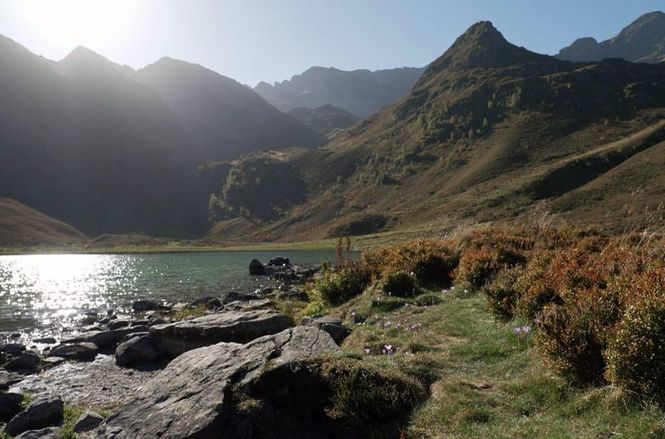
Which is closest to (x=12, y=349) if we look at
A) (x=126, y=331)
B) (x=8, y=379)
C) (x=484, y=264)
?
(x=126, y=331)

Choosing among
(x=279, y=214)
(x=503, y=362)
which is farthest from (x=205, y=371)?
(x=279, y=214)

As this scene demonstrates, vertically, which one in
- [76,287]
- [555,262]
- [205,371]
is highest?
[555,262]

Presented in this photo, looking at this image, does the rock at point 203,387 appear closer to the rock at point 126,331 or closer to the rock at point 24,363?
the rock at point 24,363

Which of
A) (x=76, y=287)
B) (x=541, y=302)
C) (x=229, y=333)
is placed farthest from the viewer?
(x=76, y=287)

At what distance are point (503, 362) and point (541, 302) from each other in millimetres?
2151

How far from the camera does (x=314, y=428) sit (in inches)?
281

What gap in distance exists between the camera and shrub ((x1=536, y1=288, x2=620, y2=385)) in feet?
21.8

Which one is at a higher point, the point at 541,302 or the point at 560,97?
the point at 560,97

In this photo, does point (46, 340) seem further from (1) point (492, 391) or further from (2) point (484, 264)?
(1) point (492, 391)

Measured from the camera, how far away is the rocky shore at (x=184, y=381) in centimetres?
714

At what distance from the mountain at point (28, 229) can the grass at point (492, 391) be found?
156 m

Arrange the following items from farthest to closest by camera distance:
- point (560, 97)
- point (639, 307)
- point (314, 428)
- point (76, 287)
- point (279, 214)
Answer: point (279, 214) < point (560, 97) < point (76, 287) < point (314, 428) < point (639, 307)

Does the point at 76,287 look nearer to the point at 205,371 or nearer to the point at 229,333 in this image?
the point at 229,333

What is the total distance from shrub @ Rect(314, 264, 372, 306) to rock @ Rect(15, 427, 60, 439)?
10.3m
